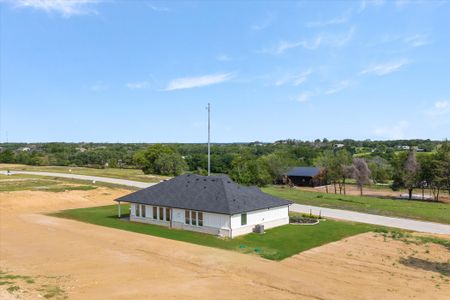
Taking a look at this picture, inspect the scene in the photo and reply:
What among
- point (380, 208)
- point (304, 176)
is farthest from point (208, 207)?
point (304, 176)

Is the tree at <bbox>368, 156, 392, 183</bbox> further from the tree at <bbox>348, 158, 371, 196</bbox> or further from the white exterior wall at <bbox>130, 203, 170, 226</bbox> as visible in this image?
the white exterior wall at <bbox>130, 203, 170, 226</bbox>

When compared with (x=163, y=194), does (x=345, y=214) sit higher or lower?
lower

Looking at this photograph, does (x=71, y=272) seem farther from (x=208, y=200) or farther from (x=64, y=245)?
(x=208, y=200)

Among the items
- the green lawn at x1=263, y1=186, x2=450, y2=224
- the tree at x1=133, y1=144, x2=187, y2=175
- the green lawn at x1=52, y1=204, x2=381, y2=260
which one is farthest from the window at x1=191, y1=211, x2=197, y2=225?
the tree at x1=133, y1=144, x2=187, y2=175

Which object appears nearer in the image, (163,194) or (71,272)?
(71,272)

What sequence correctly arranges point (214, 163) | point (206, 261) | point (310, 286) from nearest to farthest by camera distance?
1. point (310, 286)
2. point (206, 261)
3. point (214, 163)

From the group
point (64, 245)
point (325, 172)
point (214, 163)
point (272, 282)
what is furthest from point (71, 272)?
point (214, 163)
